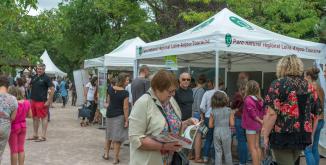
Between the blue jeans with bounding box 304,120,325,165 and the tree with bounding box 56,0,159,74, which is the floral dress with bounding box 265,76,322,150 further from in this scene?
the tree with bounding box 56,0,159,74

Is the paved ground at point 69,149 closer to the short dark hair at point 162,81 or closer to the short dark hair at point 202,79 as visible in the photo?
the short dark hair at point 202,79

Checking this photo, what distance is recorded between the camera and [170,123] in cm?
378

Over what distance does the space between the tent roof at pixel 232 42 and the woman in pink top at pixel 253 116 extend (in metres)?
0.94

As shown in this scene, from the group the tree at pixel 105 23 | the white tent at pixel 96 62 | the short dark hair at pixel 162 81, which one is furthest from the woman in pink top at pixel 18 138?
the tree at pixel 105 23

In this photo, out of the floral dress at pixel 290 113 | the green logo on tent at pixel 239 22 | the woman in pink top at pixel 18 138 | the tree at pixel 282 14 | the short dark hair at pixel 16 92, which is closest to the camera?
the floral dress at pixel 290 113

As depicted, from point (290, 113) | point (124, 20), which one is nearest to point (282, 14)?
point (290, 113)

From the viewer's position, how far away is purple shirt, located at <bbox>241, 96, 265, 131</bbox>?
7.62m

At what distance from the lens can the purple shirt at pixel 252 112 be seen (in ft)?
25.0

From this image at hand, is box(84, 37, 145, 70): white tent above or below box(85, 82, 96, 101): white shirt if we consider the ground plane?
above

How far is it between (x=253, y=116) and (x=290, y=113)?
277 cm

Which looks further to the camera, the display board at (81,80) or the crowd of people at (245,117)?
the display board at (81,80)

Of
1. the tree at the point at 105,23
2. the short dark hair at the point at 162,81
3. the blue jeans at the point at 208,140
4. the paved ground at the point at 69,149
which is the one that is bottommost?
the paved ground at the point at 69,149

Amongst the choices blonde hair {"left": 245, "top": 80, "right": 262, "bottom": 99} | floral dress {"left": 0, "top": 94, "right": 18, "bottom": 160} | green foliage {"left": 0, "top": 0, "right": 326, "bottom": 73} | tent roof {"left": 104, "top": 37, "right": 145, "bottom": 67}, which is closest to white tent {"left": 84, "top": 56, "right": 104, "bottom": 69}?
tent roof {"left": 104, "top": 37, "right": 145, "bottom": 67}

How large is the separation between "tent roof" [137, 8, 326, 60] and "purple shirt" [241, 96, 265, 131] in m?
1.07
